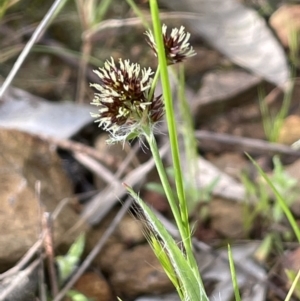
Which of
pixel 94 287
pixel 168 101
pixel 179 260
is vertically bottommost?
pixel 94 287

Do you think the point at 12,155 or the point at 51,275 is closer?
the point at 51,275

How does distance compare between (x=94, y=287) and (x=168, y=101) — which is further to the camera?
(x=94, y=287)

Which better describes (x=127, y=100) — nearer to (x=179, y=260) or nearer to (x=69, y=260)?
(x=179, y=260)

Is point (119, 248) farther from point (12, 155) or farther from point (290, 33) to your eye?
point (290, 33)

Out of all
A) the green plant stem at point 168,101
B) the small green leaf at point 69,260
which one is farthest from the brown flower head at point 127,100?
the small green leaf at point 69,260

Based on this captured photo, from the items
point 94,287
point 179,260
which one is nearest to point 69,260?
point 94,287

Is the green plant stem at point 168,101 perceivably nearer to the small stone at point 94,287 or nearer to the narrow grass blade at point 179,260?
the narrow grass blade at point 179,260

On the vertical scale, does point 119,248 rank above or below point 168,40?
below

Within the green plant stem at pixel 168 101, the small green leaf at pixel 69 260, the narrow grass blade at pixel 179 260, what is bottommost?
the small green leaf at pixel 69 260

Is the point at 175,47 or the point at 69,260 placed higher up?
the point at 175,47

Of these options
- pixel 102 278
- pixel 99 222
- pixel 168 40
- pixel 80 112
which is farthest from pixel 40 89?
Result: pixel 168 40

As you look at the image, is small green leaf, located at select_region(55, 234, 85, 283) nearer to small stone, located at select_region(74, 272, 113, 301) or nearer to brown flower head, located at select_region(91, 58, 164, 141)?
small stone, located at select_region(74, 272, 113, 301)
